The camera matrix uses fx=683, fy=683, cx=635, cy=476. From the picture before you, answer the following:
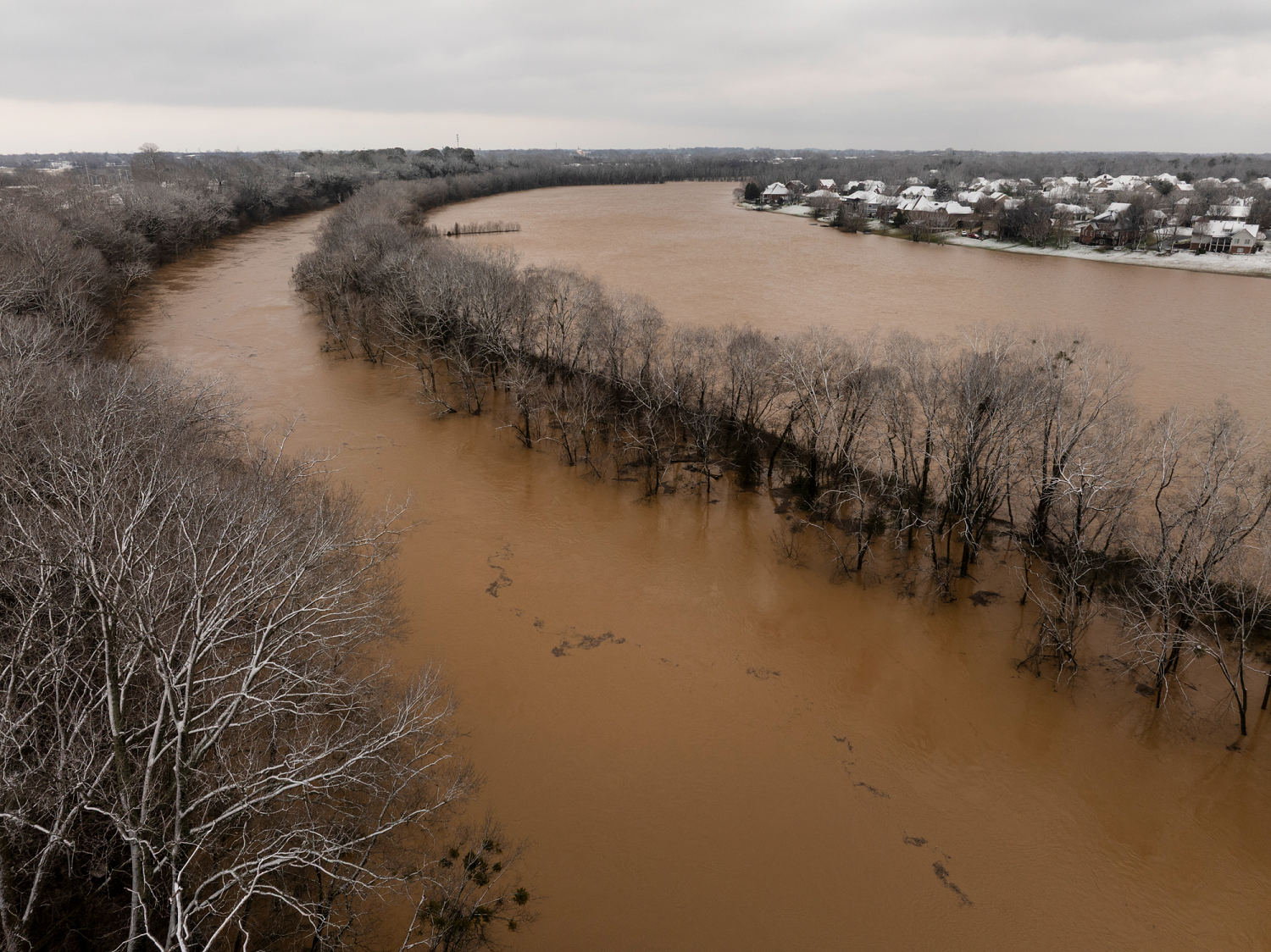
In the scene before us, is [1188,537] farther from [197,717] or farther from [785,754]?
[197,717]

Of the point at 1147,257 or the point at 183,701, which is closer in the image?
the point at 183,701

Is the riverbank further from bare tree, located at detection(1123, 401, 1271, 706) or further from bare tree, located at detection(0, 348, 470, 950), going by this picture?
bare tree, located at detection(0, 348, 470, 950)

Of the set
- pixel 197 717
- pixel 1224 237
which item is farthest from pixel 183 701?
pixel 1224 237

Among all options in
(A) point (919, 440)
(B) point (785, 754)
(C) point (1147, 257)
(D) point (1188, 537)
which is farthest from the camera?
(C) point (1147, 257)

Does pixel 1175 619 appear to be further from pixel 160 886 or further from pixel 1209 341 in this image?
pixel 1209 341


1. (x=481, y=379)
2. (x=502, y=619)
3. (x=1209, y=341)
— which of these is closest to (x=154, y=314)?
(x=481, y=379)
